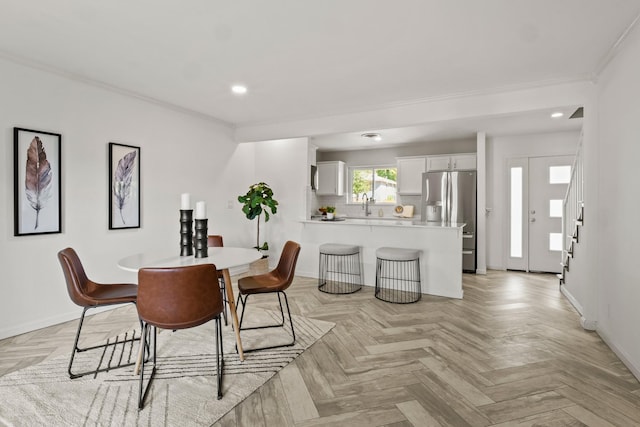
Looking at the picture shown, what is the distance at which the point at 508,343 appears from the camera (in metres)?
2.89

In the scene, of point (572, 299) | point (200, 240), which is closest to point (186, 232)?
point (200, 240)

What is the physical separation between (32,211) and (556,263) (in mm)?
7211

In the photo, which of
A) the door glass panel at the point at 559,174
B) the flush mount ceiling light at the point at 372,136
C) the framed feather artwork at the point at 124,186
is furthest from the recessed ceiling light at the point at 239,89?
the door glass panel at the point at 559,174

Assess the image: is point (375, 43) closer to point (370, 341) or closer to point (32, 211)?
point (370, 341)

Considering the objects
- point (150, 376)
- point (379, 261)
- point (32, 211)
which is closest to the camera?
point (150, 376)

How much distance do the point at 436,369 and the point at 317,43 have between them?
2627mm

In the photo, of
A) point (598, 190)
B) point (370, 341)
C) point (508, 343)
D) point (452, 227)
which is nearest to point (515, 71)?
point (598, 190)

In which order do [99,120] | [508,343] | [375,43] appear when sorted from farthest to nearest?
[99,120], [508,343], [375,43]

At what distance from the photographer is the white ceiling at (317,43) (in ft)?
7.32

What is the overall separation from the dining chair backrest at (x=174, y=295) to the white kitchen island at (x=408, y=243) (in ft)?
9.98

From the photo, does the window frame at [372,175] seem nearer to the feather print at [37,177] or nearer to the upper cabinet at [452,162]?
the upper cabinet at [452,162]

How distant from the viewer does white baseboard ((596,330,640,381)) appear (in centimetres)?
233

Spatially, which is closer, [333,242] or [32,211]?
[32,211]

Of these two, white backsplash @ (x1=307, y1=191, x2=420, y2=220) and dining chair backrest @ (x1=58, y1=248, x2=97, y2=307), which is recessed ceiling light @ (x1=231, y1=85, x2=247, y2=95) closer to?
dining chair backrest @ (x1=58, y1=248, x2=97, y2=307)
